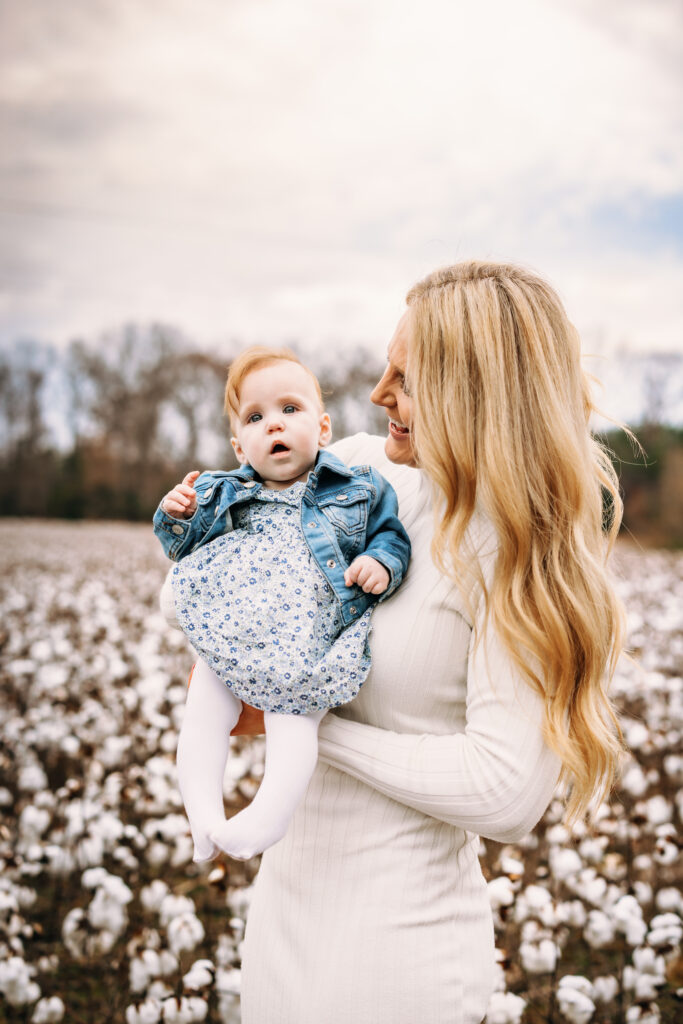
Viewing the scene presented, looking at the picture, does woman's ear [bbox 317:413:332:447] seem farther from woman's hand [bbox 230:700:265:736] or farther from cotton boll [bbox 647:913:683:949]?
cotton boll [bbox 647:913:683:949]

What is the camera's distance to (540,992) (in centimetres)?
363

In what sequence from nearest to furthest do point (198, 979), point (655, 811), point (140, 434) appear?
point (198, 979) < point (655, 811) < point (140, 434)

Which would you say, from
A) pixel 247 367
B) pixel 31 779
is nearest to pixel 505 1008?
pixel 247 367

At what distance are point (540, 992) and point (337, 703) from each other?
261cm

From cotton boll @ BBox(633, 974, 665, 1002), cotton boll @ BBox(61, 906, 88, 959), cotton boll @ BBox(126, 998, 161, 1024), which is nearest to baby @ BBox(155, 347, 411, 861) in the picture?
cotton boll @ BBox(126, 998, 161, 1024)

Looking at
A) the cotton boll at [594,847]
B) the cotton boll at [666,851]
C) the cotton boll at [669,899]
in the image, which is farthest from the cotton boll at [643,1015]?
the cotton boll at [594,847]

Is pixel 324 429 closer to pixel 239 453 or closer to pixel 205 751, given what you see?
pixel 239 453

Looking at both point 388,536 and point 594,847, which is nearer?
point 388,536

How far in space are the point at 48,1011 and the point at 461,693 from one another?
90.0 inches

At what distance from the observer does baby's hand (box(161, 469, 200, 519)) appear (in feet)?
6.64

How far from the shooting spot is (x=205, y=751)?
6.02ft

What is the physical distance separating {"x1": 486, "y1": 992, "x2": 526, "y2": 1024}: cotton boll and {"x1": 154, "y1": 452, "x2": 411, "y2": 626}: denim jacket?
6.18 ft

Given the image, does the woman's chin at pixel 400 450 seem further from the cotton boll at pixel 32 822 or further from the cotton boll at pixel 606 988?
the cotton boll at pixel 32 822

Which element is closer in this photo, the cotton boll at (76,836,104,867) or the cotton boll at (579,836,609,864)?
the cotton boll at (76,836,104,867)
